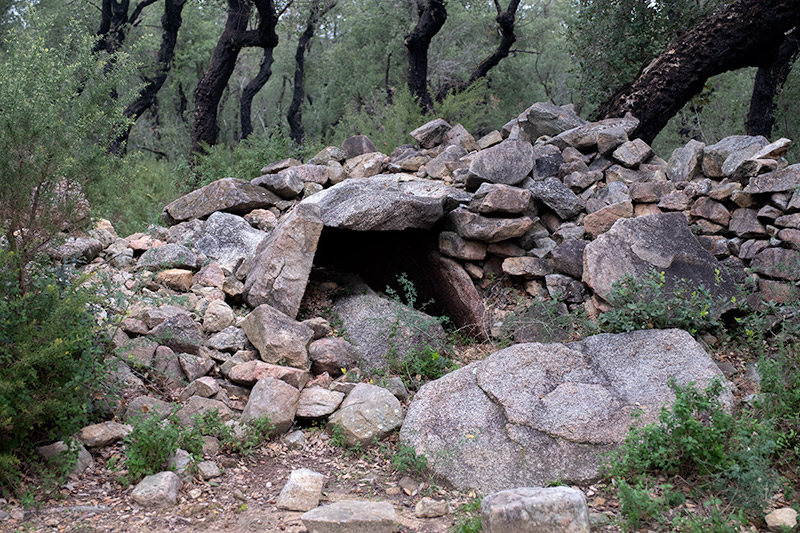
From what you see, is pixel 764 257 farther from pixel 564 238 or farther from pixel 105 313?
pixel 105 313

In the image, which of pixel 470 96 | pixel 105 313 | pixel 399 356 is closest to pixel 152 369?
pixel 105 313

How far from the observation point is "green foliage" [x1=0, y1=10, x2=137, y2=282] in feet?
13.4

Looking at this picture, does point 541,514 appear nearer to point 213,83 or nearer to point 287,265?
point 287,265

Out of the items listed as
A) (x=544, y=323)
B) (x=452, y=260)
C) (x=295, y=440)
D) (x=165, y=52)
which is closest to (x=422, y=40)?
(x=165, y=52)

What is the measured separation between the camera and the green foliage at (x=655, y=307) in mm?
4934

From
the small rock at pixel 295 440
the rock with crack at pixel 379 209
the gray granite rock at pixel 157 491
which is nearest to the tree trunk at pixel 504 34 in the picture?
the rock with crack at pixel 379 209

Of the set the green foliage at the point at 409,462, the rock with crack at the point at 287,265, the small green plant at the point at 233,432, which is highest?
the rock with crack at the point at 287,265

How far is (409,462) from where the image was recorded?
4164 mm

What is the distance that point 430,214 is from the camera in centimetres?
602

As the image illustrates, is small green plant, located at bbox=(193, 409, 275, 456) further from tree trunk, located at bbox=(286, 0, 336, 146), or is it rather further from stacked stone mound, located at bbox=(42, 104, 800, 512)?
tree trunk, located at bbox=(286, 0, 336, 146)

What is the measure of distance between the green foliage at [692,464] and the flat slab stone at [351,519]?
122 cm

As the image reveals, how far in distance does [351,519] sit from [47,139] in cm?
300

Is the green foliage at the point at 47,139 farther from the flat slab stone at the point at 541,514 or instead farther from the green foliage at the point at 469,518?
the flat slab stone at the point at 541,514

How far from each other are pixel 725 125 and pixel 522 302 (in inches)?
406
